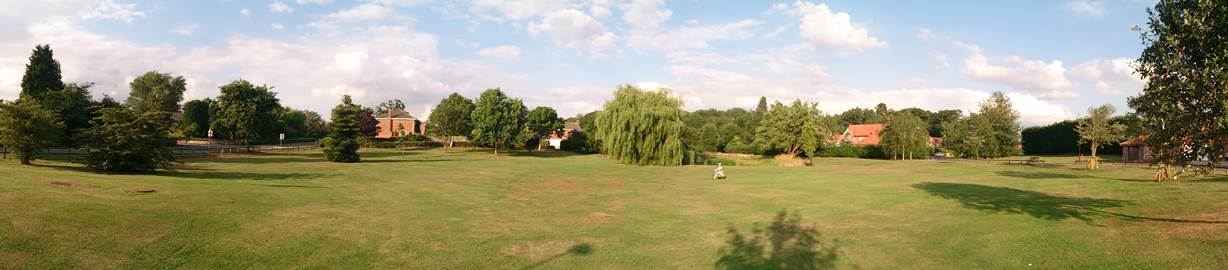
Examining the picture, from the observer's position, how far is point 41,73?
243 ft

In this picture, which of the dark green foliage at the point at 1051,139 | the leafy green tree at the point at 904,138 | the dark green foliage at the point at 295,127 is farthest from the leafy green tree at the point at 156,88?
the dark green foliage at the point at 1051,139

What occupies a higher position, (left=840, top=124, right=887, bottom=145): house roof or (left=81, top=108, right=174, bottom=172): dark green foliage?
(left=840, top=124, right=887, bottom=145): house roof

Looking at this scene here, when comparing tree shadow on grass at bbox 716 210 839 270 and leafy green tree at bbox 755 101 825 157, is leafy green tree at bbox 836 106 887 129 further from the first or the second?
tree shadow on grass at bbox 716 210 839 270

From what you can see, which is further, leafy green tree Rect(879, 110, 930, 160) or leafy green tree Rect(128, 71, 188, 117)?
leafy green tree Rect(128, 71, 188, 117)

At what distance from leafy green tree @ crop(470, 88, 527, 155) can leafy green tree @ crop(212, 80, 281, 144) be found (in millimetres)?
21874

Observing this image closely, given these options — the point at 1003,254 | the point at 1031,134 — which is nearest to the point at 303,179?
the point at 1003,254

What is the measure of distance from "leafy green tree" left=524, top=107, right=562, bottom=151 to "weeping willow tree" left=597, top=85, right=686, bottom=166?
25.8 m

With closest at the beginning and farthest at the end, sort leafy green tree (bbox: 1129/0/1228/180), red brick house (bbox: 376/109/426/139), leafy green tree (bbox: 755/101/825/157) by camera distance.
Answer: leafy green tree (bbox: 1129/0/1228/180), leafy green tree (bbox: 755/101/825/157), red brick house (bbox: 376/109/426/139)

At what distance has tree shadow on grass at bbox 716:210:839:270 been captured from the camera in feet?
42.8

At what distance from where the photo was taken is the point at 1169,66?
41.9 feet

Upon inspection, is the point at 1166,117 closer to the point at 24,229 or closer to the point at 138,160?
the point at 24,229

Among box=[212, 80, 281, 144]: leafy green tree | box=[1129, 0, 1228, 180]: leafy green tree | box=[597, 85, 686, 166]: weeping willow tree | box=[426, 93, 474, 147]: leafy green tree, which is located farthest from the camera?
box=[426, 93, 474, 147]: leafy green tree

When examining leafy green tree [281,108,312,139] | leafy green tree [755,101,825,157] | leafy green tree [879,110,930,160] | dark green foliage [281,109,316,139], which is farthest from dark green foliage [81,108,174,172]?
leafy green tree [879,110,930,160]

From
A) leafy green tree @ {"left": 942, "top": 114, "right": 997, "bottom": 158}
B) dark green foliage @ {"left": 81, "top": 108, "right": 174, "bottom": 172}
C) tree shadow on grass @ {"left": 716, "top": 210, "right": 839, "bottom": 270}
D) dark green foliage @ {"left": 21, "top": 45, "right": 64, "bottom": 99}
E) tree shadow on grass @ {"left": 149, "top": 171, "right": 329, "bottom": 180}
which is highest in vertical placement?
dark green foliage @ {"left": 21, "top": 45, "right": 64, "bottom": 99}
